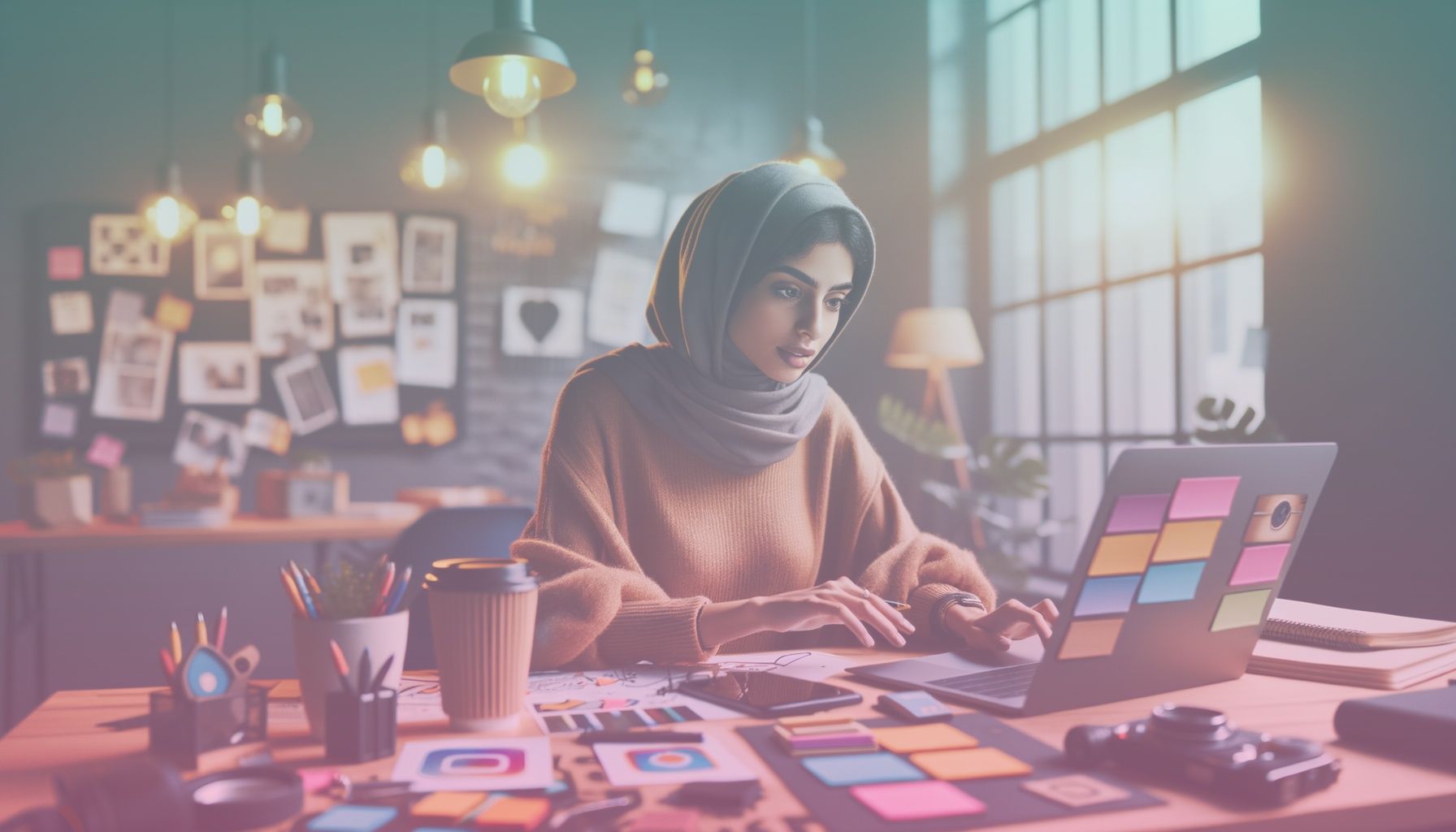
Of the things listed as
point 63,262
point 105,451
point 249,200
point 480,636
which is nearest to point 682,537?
point 480,636

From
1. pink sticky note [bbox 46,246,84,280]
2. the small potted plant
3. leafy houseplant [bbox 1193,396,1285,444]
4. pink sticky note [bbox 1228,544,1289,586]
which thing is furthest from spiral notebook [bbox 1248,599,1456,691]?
pink sticky note [bbox 46,246,84,280]

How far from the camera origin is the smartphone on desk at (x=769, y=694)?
35.0 inches

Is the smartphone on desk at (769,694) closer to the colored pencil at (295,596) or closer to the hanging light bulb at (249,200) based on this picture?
the colored pencil at (295,596)

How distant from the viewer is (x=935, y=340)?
12.9 ft

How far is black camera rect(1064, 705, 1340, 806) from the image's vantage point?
2.18ft

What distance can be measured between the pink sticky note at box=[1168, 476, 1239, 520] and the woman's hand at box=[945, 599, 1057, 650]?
254mm

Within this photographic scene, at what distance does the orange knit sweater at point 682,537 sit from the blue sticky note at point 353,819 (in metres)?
0.46

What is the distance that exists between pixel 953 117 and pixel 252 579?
3.70m

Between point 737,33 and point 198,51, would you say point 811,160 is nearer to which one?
point 737,33

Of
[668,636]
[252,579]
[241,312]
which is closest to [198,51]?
[241,312]

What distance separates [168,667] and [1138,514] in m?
0.77

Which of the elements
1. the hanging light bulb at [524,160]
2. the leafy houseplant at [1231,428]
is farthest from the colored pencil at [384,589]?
the hanging light bulb at [524,160]

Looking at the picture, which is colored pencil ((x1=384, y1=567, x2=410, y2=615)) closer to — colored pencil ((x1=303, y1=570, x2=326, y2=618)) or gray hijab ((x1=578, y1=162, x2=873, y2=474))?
colored pencil ((x1=303, y1=570, x2=326, y2=618))

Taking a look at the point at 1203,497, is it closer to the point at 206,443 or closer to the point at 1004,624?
the point at 1004,624
